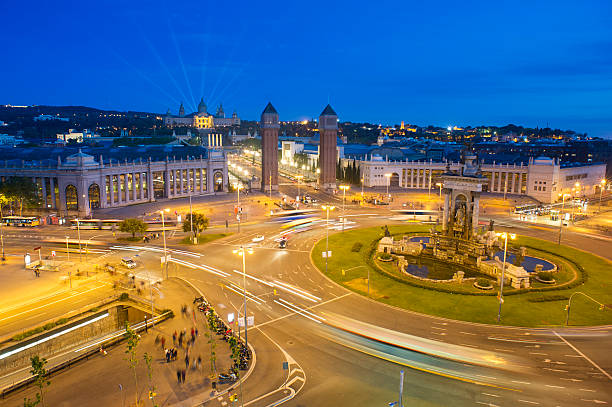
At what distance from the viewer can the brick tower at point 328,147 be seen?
164 meters

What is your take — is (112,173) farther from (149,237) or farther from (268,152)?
(268,152)

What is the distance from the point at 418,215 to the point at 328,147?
210ft

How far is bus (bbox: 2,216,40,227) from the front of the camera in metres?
94.6

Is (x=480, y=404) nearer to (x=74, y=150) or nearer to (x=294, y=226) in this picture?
(x=294, y=226)

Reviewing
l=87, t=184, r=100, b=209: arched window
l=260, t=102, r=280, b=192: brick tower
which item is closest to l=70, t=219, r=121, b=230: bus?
l=87, t=184, r=100, b=209: arched window

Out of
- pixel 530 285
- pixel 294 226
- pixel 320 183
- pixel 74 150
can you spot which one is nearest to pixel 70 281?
pixel 294 226

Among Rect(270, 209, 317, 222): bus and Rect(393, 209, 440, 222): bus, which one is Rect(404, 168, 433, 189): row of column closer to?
Rect(393, 209, 440, 222): bus

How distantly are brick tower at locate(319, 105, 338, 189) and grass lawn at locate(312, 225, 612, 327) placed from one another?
9544cm

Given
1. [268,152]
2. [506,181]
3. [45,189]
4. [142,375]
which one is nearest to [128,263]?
[142,375]

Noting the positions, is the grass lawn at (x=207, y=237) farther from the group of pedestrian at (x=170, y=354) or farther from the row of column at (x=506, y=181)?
the row of column at (x=506, y=181)

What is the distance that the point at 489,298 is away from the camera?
52.8 meters

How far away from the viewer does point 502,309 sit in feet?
161

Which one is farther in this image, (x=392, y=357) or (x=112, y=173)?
(x=112, y=173)

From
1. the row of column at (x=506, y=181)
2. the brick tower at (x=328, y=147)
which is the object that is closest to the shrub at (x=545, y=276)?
the row of column at (x=506, y=181)
